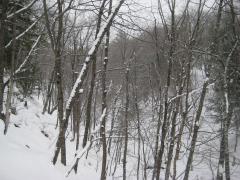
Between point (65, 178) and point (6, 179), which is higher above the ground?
point (6, 179)

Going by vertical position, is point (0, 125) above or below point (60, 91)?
below

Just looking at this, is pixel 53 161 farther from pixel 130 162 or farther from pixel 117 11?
pixel 130 162

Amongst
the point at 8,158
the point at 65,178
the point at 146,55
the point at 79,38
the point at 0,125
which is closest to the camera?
the point at 8,158

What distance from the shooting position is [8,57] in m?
9.41

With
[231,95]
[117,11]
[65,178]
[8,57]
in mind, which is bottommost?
[65,178]

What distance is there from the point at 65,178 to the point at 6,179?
2020mm

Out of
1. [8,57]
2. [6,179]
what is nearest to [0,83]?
[8,57]

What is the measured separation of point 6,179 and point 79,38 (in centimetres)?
1534

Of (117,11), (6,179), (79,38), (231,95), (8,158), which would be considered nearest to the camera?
(6,179)

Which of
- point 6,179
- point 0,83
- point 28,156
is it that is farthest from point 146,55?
point 6,179

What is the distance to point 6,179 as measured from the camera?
14.6 ft

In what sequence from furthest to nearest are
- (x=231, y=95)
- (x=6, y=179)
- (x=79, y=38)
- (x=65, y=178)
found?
(x=79, y=38), (x=231, y=95), (x=65, y=178), (x=6, y=179)

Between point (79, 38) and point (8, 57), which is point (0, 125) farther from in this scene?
point (79, 38)

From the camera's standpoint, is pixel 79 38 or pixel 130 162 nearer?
pixel 79 38
